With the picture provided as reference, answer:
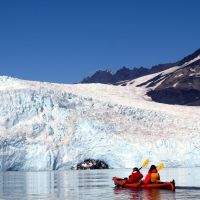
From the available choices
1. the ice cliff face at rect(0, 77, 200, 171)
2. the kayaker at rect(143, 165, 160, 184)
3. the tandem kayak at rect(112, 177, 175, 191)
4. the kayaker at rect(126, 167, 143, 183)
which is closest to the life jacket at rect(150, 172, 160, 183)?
the kayaker at rect(143, 165, 160, 184)

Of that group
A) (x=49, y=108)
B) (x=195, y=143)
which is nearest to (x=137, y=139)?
(x=195, y=143)

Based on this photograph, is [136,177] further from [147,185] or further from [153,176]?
[153,176]

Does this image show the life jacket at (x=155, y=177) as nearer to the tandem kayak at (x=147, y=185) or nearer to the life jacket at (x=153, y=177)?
the life jacket at (x=153, y=177)

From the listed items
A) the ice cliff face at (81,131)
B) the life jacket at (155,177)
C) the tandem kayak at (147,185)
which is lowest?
the tandem kayak at (147,185)

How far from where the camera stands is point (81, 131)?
4303cm

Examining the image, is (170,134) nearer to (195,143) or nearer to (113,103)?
(195,143)

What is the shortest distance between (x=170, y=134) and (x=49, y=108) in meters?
10.1

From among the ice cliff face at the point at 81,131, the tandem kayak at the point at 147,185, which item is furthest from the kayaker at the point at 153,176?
the ice cliff face at the point at 81,131

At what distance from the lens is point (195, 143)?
41.9m

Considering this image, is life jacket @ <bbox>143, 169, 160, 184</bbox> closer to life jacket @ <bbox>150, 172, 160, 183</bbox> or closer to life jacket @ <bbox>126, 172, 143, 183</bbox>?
life jacket @ <bbox>150, 172, 160, 183</bbox>

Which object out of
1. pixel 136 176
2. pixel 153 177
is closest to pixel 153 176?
pixel 153 177

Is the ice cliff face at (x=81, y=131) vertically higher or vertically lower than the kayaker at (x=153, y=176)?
higher

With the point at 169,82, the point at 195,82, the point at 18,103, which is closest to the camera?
the point at 18,103

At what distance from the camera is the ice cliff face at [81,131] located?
4138 centimetres
